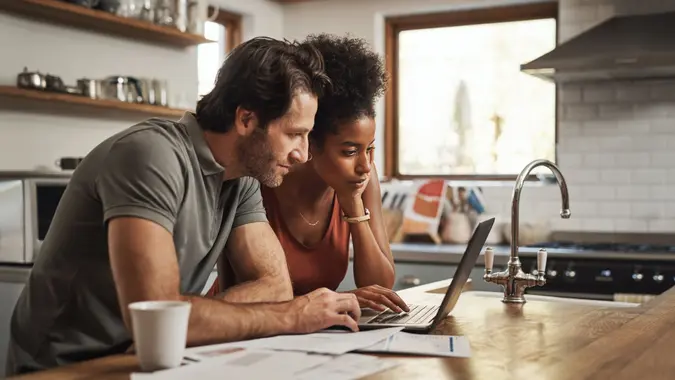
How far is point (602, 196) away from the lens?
4699 millimetres

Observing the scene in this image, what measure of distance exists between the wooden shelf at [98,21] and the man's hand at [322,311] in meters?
2.41

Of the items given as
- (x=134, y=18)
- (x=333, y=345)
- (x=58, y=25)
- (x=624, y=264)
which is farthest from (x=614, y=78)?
(x=333, y=345)

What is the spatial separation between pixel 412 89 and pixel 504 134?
25.4 inches

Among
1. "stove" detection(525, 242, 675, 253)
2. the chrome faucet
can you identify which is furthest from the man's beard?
"stove" detection(525, 242, 675, 253)

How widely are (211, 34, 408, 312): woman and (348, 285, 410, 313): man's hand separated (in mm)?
239

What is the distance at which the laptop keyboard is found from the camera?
6.26ft

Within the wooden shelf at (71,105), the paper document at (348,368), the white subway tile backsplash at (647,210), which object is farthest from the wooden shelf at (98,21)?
the paper document at (348,368)

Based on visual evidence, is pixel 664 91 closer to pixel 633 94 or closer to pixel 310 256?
pixel 633 94

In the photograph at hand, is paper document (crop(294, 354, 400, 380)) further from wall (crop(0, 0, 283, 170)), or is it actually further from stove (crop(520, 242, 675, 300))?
wall (crop(0, 0, 283, 170))

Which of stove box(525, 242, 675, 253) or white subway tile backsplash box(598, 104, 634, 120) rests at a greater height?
white subway tile backsplash box(598, 104, 634, 120)

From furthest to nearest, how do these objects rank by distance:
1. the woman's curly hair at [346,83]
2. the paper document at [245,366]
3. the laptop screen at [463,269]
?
the woman's curly hair at [346,83], the laptop screen at [463,269], the paper document at [245,366]

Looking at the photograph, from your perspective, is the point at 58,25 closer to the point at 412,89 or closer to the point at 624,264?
the point at 412,89

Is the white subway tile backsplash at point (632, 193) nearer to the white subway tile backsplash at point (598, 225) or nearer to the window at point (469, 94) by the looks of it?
the white subway tile backsplash at point (598, 225)

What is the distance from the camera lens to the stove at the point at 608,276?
12.5ft
